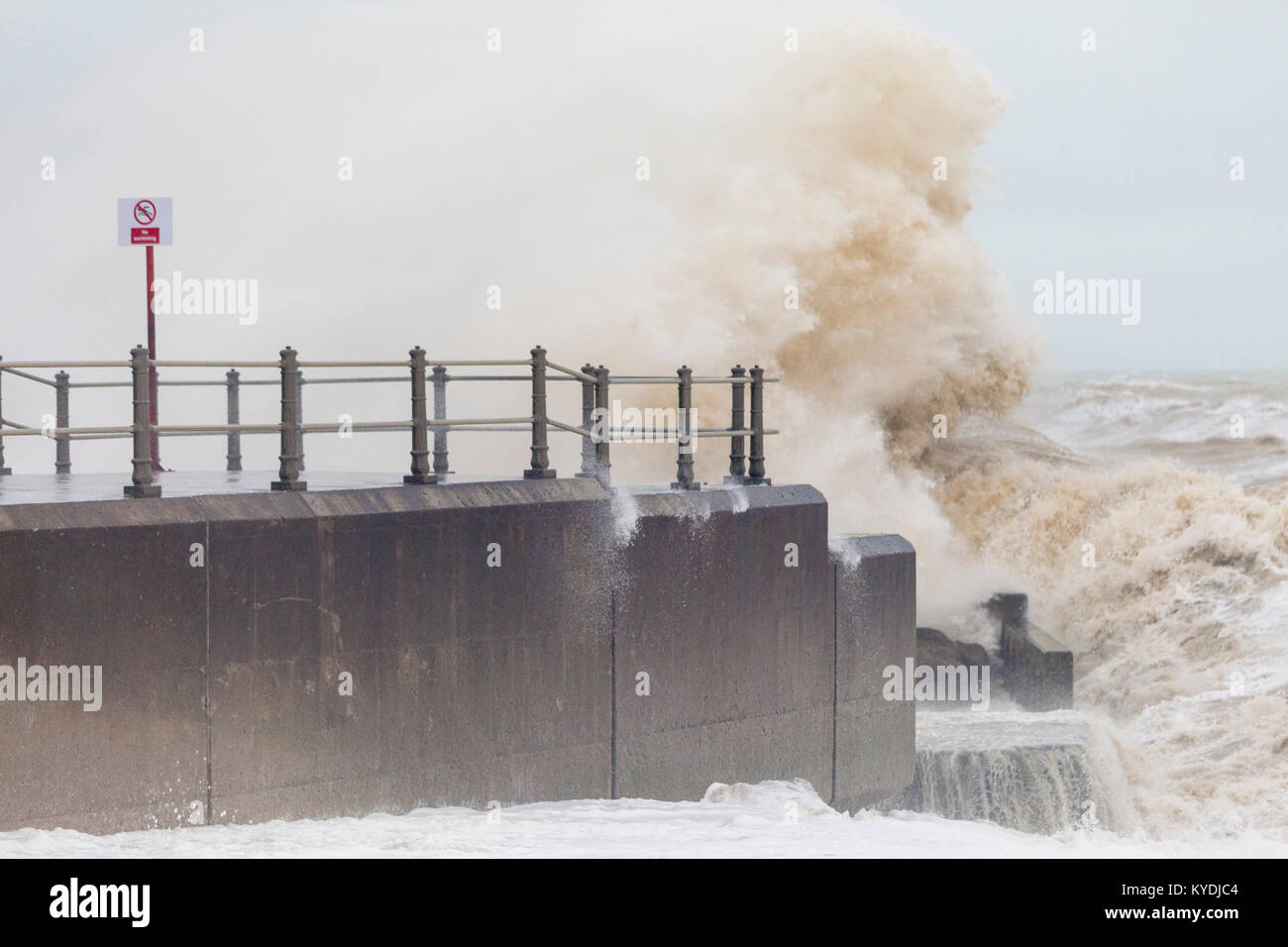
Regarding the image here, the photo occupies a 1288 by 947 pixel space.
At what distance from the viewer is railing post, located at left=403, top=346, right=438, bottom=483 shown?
445 inches

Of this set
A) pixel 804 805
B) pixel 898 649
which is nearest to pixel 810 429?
pixel 898 649

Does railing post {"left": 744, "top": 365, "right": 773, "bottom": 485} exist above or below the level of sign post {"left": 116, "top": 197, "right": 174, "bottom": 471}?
below

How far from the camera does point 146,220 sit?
47.8ft

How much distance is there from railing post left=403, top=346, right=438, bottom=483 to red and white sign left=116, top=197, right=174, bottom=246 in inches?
156

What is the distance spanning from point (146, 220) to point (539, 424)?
13.9ft

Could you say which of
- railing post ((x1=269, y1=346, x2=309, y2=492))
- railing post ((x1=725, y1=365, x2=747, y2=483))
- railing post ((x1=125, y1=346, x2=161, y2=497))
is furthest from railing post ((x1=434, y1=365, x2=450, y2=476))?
railing post ((x1=125, y1=346, x2=161, y2=497))

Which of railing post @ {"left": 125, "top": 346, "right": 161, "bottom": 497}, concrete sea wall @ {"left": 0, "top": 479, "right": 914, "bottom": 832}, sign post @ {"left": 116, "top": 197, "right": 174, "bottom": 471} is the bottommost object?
concrete sea wall @ {"left": 0, "top": 479, "right": 914, "bottom": 832}

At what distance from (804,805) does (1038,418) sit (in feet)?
177

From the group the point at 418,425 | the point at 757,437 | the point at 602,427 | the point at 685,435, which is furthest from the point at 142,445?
the point at 757,437

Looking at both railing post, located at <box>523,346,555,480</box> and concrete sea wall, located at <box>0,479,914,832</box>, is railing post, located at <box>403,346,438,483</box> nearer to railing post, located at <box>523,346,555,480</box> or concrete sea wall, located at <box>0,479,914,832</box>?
concrete sea wall, located at <box>0,479,914,832</box>

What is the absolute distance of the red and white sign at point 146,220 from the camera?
572 inches

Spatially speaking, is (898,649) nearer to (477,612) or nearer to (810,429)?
(477,612)

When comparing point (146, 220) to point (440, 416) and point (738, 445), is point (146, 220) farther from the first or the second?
point (738, 445)

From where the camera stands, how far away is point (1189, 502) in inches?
1316
